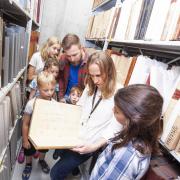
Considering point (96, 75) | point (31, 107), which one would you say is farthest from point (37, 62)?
point (96, 75)

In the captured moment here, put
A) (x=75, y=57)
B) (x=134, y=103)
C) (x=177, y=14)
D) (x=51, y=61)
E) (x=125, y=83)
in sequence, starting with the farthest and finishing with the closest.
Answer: (x=51, y=61)
(x=75, y=57)
(x=125, y=83)
(x=177, y=14)
(x=134, y=103)

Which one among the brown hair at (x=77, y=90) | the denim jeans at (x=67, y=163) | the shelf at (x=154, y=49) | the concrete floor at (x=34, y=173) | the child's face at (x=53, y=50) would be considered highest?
the shelf at (x=154, y=49)

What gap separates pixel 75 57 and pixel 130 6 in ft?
1.95

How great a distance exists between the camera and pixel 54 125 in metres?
1.23

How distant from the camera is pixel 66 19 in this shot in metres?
3.62

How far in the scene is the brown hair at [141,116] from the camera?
0.80m

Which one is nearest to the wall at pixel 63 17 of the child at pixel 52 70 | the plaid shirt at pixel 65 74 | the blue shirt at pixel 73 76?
the child at pixel 52 70

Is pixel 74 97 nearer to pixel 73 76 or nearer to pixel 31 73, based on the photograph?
pixel 73 76

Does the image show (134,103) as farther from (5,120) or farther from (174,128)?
(5,120)

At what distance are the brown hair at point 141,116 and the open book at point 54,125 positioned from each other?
360mm

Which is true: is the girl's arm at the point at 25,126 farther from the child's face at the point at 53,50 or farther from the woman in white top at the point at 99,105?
the child's face at the point at 53,50

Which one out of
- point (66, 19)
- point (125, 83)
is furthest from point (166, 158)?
point (66, 19)

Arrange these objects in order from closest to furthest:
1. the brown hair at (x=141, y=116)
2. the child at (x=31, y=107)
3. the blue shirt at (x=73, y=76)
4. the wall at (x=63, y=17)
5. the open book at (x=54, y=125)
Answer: the brown hair at (x=141, y=116) < the open book at (x=54, y=125) < the child at (x=31, y=107) < the blue shirt at (x=73, y=76) < the wall at (x=63, y=17)

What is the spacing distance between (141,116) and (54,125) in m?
0.60
